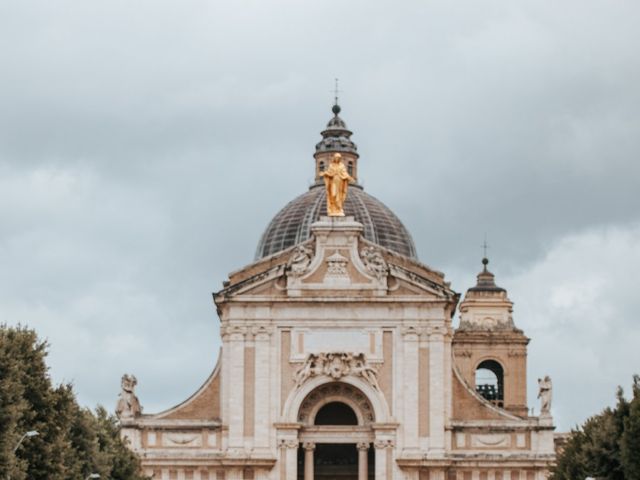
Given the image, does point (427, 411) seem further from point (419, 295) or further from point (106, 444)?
point (106, 444)

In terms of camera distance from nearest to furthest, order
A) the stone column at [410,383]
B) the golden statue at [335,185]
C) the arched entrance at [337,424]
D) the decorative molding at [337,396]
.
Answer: the stone column at [410,383]
the arched entrance at [337,424]
the decorative molding at [337,396]
the golden statue at [335,185]

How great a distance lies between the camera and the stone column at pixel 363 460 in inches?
4254

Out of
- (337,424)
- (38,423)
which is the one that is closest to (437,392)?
Result: (337,424)

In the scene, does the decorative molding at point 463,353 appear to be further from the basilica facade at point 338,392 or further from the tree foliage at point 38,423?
the tree foliage at point 38,423

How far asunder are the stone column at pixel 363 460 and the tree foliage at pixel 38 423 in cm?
1908

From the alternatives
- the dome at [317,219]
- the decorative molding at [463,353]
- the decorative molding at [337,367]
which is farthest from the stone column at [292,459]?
the decorative molding at [463,353]

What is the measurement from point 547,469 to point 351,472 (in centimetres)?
1069

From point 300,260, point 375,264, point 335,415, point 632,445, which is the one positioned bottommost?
point 632,445

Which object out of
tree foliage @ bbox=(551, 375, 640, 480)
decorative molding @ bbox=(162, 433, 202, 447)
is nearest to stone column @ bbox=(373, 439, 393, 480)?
decorative molding @ bbox=(162, 433, 202, 447)

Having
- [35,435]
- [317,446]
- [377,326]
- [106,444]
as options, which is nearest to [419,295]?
[377,326]

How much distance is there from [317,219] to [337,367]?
60.4 feet

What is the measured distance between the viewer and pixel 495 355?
13000 cm

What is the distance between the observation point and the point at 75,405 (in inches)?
3531

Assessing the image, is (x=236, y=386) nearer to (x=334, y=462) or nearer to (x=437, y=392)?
(x=334, y=462)
